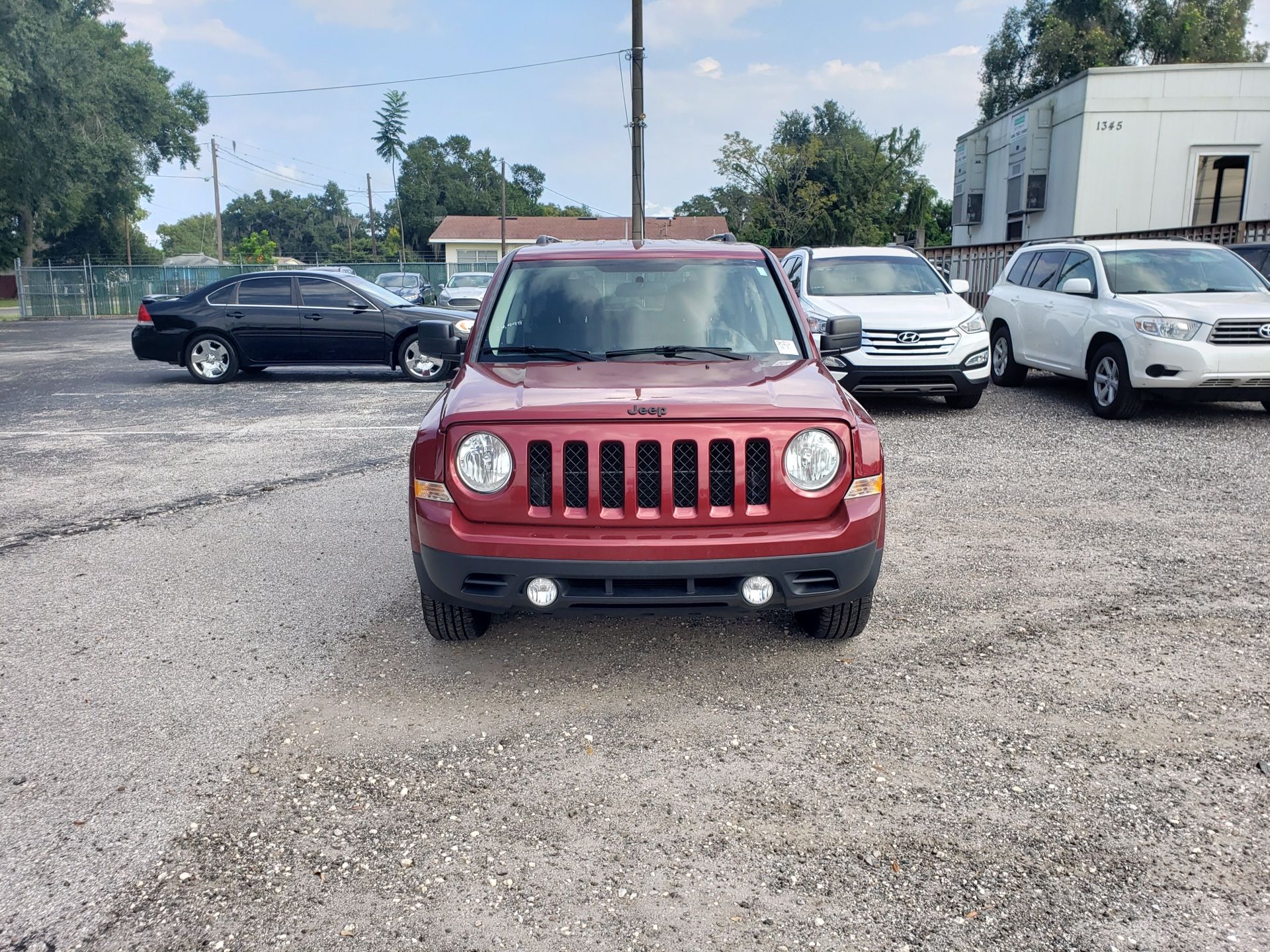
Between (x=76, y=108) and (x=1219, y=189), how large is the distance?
36.3 meters

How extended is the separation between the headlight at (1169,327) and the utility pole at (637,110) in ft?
56.7

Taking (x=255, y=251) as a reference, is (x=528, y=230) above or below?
above

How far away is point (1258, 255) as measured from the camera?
1220cm

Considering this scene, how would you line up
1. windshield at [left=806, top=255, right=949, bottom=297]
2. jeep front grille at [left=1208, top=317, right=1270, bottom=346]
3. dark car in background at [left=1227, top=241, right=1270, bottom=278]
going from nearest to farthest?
jeep front grille at [left=1208, top=317, right=1270, bottom=346], windshield at [left=806, top=255, right=949, bottom=297], dark car in background at [left=1227, top=241, right=1270, bottom=278]

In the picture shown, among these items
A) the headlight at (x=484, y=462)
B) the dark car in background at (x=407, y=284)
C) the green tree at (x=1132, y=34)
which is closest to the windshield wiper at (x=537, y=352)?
the headlight at (x=484, y=462)

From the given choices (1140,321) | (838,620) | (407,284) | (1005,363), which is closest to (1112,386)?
(1140,321)

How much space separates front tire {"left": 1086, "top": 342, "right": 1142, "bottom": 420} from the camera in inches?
382

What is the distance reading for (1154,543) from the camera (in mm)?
5781

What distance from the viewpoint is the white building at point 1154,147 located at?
73.8ft

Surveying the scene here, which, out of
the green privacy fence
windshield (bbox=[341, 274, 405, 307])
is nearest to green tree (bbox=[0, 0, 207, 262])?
the green privacy fence

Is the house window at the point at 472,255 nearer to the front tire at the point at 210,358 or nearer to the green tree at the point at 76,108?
the green tree at the point at 76,108

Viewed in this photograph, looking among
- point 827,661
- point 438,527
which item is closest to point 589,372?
point 438,527

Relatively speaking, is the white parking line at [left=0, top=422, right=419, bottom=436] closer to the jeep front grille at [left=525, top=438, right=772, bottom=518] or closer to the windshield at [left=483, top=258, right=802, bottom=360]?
the windshield at [left=483, top=258, right=802, bottom=360]

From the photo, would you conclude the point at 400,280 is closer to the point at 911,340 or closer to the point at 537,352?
the point at 911,340
